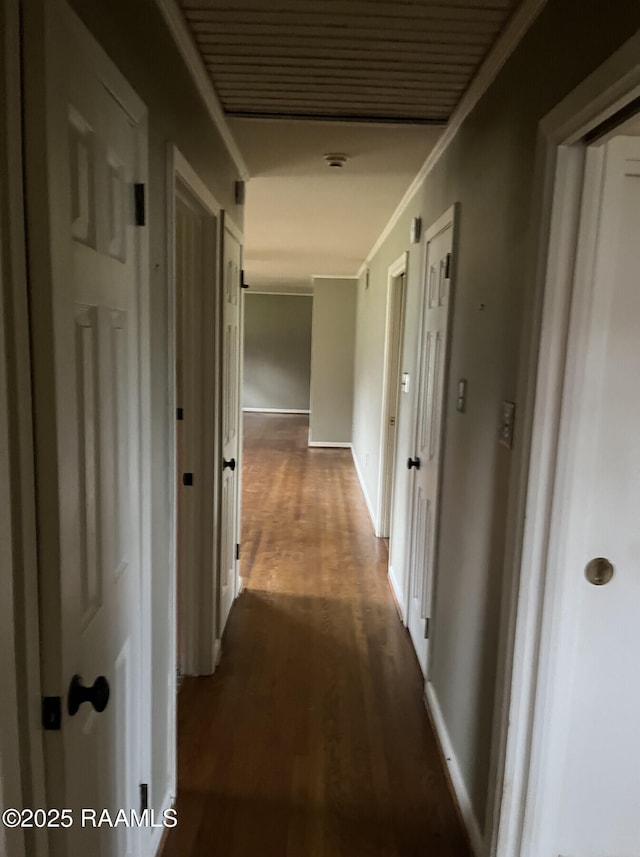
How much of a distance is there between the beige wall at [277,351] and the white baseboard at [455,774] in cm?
927

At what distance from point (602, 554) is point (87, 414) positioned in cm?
124

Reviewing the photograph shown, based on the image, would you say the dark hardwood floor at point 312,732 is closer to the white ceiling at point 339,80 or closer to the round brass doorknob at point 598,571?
the round brass doorknob at point 598,571

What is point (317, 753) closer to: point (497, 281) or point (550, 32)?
point (497, 281)

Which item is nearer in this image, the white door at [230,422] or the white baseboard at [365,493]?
the white door at [230,422]

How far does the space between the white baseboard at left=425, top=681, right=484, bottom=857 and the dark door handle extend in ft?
4.22

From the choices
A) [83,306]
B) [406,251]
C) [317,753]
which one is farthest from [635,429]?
[406,251]

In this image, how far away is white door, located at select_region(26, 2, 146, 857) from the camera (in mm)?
871

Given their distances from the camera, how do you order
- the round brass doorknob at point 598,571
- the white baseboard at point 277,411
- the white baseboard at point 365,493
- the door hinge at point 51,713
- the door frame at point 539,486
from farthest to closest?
the white baseboard at point 277,411
the white baseboard at point 365,493
the round brass doorknob at point 598,571
the door frame at point 539,486
the door hinge at point 51,713

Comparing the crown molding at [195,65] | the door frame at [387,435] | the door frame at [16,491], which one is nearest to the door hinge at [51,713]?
the door frame at [16,491]

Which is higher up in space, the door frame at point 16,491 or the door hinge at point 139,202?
the door hinge at point 139,202

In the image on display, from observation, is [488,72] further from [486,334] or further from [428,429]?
[428,429]

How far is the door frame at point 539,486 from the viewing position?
4.42ft

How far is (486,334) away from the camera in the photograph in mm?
1898

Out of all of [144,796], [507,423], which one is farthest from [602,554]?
[144,796]
